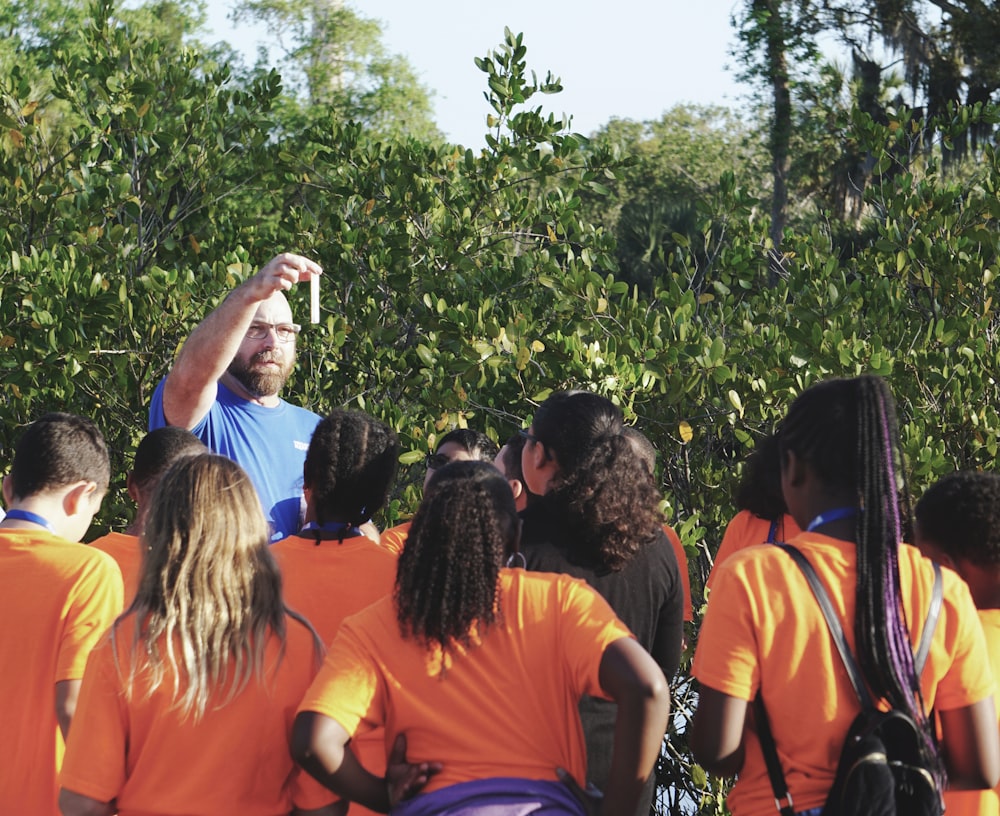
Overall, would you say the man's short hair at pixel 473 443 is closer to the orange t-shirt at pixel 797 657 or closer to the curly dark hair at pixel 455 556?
the curly dark hair at pixel 455 556

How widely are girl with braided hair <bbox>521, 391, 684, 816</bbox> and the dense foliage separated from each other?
4.62 feet

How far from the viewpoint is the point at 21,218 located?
19.7 feet

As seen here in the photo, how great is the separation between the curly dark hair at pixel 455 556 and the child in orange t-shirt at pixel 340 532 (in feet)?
1.83

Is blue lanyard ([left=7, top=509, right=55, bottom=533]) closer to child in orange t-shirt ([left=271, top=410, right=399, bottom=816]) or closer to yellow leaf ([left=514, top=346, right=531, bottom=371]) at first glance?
child in orange t-shirt ([left=271, top=410, right=399, bottom=816])

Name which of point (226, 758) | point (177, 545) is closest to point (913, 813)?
point (226, 758)

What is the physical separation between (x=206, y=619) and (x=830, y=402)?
137 centimetres

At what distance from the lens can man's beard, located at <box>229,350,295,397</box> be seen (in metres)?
4.38

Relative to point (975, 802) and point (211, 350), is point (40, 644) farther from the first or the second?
point (975, 802)

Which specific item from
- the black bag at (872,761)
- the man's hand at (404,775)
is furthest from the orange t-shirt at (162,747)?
the black bag at (872,761)

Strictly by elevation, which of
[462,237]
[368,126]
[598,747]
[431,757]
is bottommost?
[598,747]

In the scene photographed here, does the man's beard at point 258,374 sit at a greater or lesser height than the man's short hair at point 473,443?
greater

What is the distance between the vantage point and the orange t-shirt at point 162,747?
243cm

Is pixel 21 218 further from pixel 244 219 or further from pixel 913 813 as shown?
pixel 913 813

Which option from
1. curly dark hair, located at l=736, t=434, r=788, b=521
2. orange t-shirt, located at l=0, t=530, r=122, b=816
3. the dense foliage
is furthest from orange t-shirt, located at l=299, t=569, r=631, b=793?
the dense foliage
